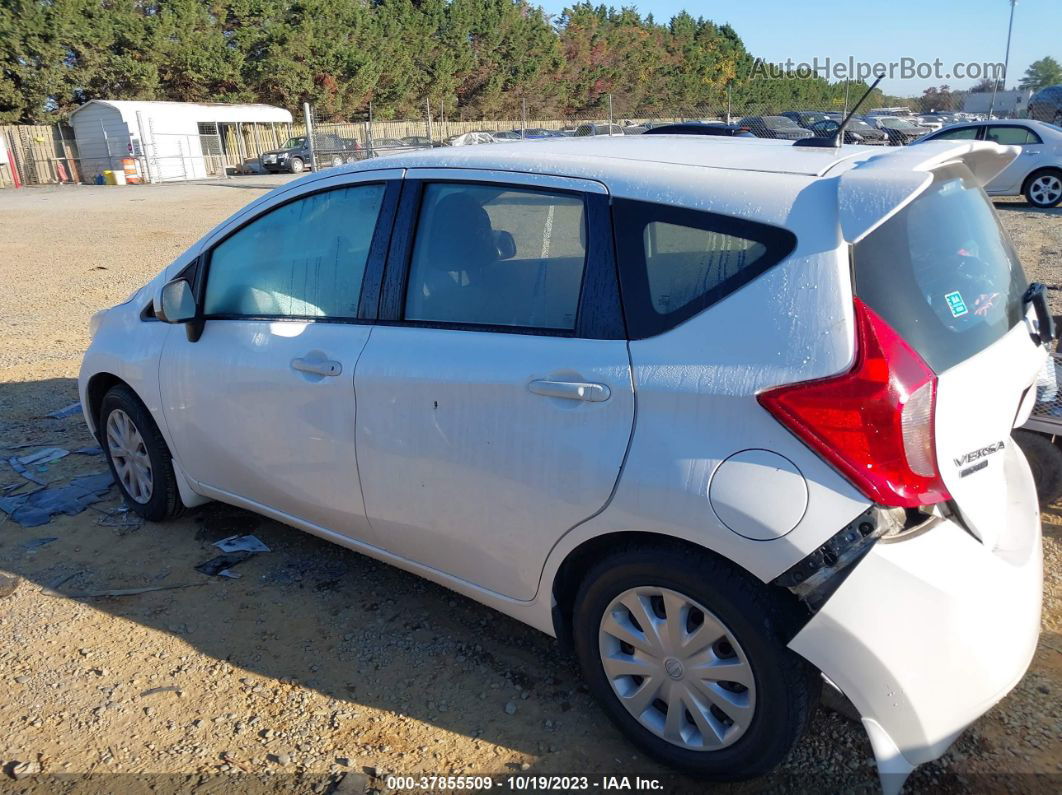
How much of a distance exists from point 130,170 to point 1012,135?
3210 centimetres

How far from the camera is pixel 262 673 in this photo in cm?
291

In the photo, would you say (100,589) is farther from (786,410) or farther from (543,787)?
(786,410)

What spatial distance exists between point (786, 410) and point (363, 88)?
53.8m

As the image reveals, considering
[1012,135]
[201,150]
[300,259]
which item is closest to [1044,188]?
[1012,135]

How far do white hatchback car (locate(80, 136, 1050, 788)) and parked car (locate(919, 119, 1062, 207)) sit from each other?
1380 cm

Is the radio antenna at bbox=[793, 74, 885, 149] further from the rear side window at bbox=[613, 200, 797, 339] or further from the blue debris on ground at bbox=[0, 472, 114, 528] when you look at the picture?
the blue debris on ground at bbox=[0, 472, 114, 528]

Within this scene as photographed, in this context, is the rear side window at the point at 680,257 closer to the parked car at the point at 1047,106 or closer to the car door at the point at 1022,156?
the car door at the point at 1022,156

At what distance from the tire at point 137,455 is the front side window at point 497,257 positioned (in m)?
1.77

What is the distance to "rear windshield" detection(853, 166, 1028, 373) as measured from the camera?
2.00 meters

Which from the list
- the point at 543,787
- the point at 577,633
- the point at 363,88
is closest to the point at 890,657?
the point at 577,633

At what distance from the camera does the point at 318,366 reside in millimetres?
2895

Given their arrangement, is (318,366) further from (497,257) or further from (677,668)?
(677,668)

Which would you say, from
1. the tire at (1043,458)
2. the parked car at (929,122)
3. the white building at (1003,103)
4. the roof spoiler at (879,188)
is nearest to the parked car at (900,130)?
the parked car at (929,122)

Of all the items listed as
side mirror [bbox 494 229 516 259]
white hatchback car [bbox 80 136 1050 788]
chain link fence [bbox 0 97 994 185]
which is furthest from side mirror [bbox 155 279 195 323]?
chain link fence [bbox 0 97 994 185]
